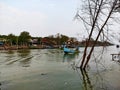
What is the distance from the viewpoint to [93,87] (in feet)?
39.4

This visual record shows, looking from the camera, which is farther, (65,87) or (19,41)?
(19,41)

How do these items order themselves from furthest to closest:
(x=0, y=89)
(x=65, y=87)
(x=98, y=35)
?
(x=98, y=35) → (x=65, y=87) → (x=0, y=89)

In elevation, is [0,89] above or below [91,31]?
below

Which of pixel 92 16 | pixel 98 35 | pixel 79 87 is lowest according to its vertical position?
pixel 79 87

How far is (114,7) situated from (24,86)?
9.82m

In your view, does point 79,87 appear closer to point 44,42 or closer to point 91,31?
point 91,31

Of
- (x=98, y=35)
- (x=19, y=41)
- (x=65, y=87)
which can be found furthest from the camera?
(x=19, y=41)

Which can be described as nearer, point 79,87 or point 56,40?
point 79,87

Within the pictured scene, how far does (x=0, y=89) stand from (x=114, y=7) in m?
11.0

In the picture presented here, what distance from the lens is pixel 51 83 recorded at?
42.9ft

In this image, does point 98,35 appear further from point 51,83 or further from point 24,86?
point 24,86

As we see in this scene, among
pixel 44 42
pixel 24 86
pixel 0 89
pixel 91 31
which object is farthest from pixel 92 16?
pixel 44 42

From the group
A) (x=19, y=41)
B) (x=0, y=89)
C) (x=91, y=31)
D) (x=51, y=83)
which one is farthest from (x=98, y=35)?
(x=19, y=41)

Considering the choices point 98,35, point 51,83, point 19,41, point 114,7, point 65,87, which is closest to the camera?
point 65,87
